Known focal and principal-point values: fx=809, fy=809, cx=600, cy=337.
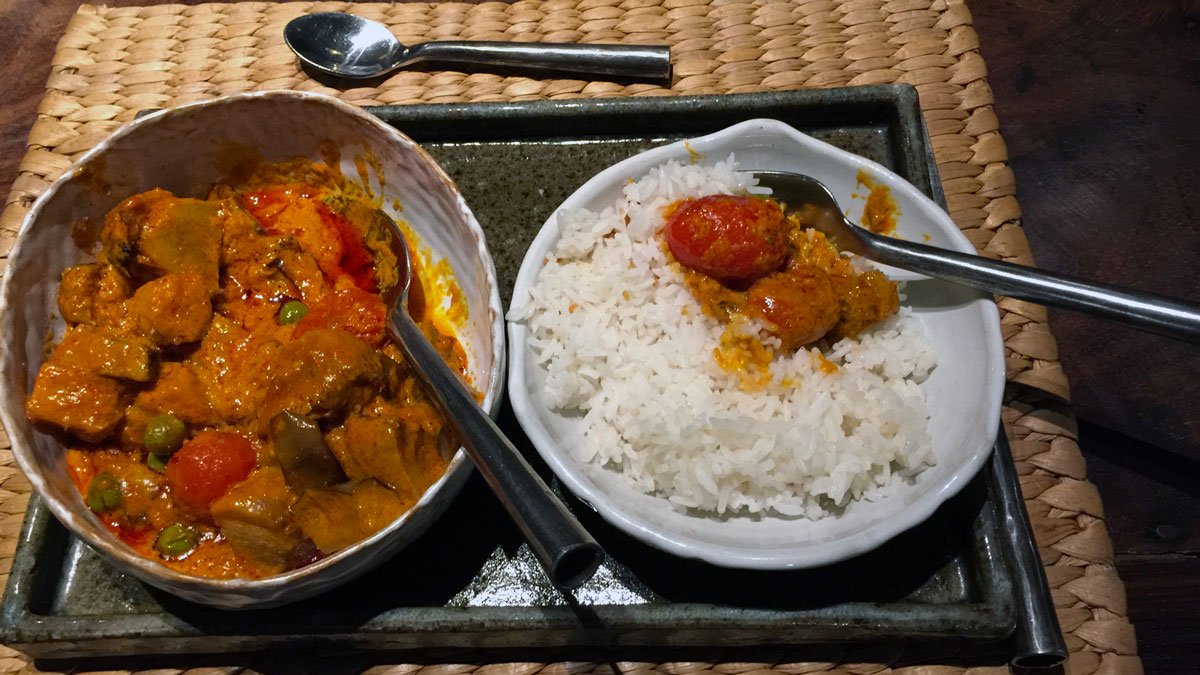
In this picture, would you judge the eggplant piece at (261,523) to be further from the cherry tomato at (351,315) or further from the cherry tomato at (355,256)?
the cherry tomato at (355,256)

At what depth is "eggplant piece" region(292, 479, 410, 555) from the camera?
1.70m

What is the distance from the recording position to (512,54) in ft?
9.27

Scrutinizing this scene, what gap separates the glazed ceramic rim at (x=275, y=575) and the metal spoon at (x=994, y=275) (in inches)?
35.4

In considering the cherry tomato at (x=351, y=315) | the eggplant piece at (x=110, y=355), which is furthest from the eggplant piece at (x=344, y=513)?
the eggplant piece at (x=110, y=355)

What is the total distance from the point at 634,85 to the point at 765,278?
104 cm

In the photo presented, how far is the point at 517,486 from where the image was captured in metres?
1.58

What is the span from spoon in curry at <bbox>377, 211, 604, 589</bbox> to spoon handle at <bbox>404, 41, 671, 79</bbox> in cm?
117

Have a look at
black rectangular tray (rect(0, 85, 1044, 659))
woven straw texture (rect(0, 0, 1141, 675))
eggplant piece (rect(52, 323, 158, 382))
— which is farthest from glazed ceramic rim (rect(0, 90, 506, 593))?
woven straw texture (rect(0, 0, 1141, 675))

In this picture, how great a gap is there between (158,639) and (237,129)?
1.35m

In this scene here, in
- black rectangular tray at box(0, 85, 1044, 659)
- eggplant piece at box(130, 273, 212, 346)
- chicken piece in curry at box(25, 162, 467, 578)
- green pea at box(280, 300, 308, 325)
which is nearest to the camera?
chicken piece in curry at box(25, 162, 467, 578)

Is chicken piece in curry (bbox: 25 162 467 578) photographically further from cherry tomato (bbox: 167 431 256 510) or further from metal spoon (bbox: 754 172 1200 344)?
metal spoon (bbox: 754 172 1200 344)

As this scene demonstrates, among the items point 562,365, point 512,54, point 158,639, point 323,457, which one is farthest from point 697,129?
point 158,639

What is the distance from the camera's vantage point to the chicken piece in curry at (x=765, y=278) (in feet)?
6.89

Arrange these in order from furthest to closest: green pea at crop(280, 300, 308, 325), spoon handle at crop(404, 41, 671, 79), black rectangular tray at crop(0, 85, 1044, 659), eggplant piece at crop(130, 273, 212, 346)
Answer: spoon handle at crop(404, 41, 671, 79) → green pea at crop(280, 300, 308, 325) → eggplant piece at crop(130, 273, 212, 346) → black rectangular tray at crop(0, 85, 1044, 659)
